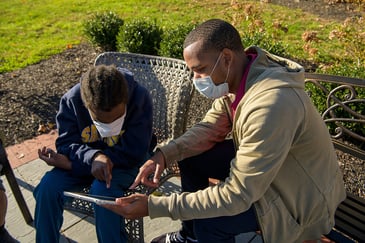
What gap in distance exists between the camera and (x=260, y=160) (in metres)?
1.76

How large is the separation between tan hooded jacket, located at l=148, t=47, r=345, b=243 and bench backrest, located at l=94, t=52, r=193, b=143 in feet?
2.54

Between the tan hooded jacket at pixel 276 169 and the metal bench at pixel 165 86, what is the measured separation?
30.2 inches

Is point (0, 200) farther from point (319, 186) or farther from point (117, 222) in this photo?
point (319, 186)

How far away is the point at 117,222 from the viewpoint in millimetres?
2193

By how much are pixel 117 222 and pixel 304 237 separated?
1020 mm

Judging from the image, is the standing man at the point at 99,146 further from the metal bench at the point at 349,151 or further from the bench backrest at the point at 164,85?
the metal bench at the point at 349,151

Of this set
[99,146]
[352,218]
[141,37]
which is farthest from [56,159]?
[141,37]

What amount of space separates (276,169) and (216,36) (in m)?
0.70

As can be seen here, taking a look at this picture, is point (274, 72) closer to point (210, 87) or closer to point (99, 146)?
point (210, 87)

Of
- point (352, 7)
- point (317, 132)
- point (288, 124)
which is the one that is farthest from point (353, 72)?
point (352, 7)

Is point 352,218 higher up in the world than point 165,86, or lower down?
lower down

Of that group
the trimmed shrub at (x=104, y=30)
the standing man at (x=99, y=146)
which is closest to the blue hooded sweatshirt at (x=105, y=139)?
the standing man at (x=99, y=146)

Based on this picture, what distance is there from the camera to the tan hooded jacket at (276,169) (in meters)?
1.75

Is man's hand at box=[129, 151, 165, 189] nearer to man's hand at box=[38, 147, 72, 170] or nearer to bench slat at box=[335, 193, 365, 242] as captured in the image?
man's hand at box=[38, 147, 72, 170]
